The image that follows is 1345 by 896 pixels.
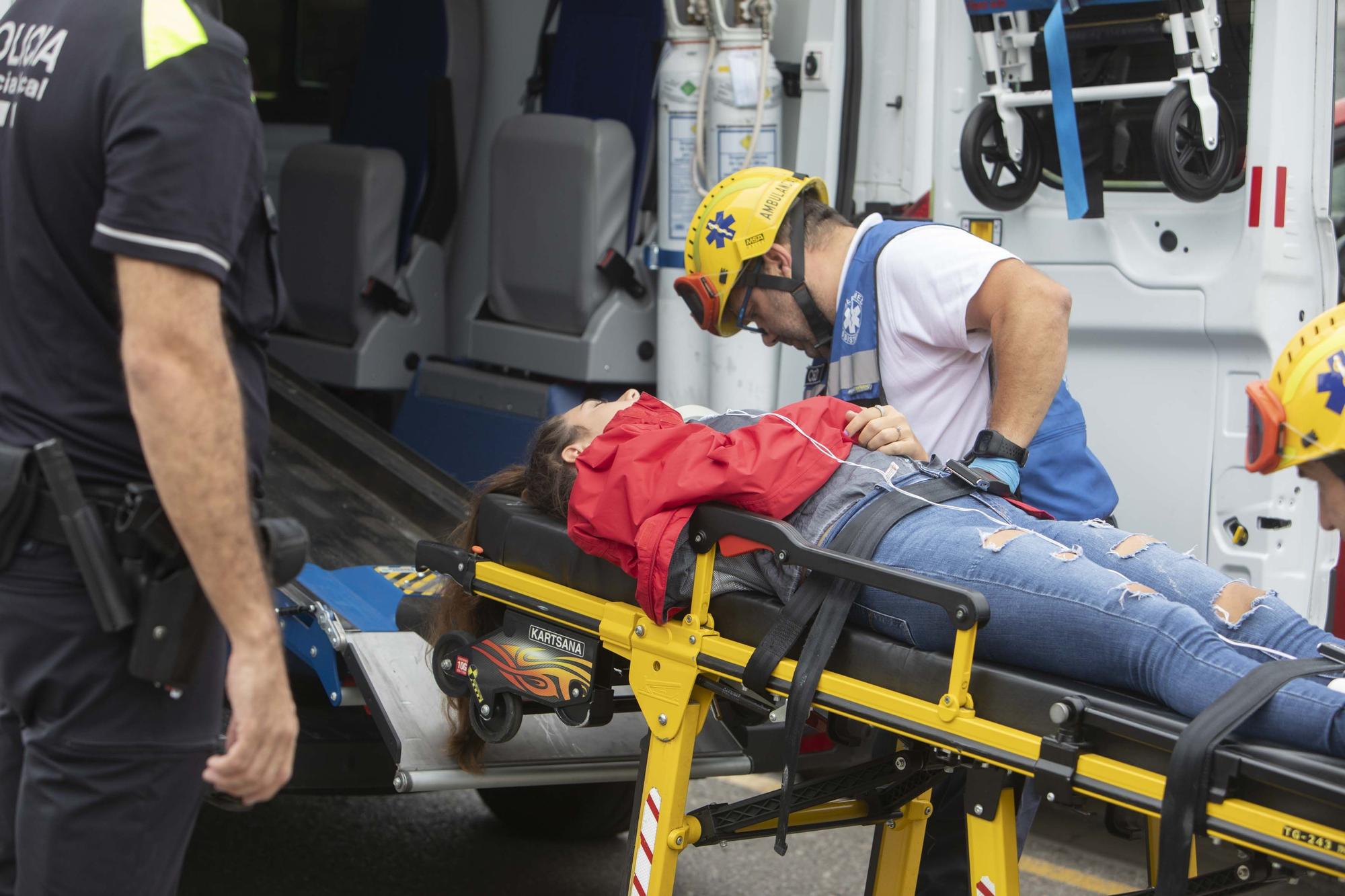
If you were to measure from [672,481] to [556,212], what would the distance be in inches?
109

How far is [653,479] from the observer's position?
2930 millimetres

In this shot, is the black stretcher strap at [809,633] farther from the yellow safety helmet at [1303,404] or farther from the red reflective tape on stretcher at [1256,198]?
the red reflective tape on stretcher at [1256,198]

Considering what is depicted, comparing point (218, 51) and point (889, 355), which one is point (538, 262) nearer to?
point (889, 355)

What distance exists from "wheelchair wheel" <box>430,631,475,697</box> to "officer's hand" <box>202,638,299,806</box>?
A: 137cm

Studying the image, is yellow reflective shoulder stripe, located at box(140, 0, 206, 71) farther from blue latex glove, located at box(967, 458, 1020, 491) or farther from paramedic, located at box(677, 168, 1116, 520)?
blue latex glove, located at box(967, 458, 1020, 491)

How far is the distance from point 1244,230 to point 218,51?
2814 millimetres

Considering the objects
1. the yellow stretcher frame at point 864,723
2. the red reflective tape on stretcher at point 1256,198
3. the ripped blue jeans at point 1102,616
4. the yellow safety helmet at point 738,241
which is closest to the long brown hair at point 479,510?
the yellow stretcher frame at point 864,723

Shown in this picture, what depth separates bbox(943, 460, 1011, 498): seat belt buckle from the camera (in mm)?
3008

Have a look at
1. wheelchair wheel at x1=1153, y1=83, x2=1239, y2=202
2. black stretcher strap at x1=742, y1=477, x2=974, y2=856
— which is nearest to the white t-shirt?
black stretcher strap at x1=742, y1=477, x2=974, y2=856

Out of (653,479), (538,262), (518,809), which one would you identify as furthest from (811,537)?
(538,262)

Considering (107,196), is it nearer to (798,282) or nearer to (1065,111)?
(798,282)

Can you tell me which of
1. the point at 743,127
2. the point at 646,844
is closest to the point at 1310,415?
the point at 646,844

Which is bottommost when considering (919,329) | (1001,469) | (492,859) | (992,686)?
(492,859)

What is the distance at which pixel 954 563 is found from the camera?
275 cm
